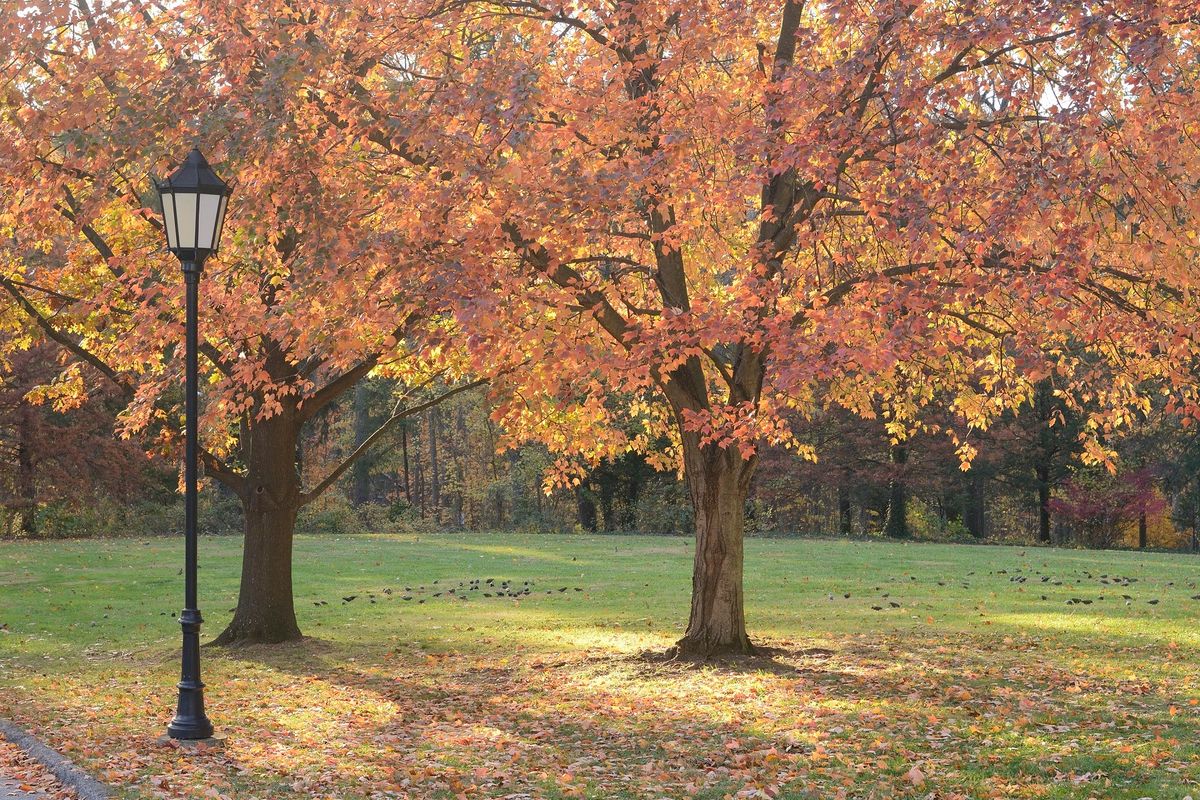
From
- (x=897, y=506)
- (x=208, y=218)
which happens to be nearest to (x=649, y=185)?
(x=208, y=218)

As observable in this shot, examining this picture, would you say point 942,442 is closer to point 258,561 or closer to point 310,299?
point 258,561

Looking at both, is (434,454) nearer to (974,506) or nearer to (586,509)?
(586,509)

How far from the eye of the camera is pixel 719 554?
43.0ft

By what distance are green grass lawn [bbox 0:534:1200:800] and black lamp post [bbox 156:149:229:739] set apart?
40 cm

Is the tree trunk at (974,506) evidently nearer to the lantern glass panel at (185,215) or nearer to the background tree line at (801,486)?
the background tree line at (801,486)

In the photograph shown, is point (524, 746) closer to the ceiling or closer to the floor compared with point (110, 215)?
closer to the floor

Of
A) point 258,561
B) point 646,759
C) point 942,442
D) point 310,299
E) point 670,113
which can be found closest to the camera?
point 646,759

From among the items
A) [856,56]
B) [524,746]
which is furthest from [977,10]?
[524,746]

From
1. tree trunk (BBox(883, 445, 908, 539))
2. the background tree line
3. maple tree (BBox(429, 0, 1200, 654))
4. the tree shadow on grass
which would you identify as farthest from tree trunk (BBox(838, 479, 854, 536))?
the tree shadow on grass

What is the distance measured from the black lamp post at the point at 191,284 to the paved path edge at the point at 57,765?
0.91 m

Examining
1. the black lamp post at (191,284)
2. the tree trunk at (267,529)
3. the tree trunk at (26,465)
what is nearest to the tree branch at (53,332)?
the tree trunk at (267,529)

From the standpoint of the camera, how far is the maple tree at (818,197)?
28.8 ft

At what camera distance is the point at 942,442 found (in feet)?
129

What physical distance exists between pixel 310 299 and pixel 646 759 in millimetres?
4755
